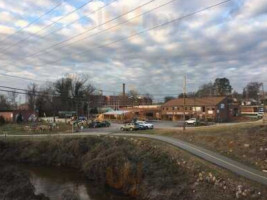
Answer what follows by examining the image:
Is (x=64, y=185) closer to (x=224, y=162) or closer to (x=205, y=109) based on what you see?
(x=224, y=162)

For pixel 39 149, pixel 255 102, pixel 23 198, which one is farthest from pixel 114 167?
pixel 255 102

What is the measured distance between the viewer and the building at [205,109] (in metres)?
90.6

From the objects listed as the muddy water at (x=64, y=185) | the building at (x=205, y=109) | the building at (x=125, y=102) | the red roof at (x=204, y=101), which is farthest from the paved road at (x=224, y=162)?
the building at (x=125, y=102)

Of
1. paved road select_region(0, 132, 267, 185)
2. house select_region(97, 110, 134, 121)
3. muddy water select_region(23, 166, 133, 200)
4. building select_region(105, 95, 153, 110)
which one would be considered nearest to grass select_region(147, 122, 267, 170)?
paved road select_region(0, 132, 267, 185)

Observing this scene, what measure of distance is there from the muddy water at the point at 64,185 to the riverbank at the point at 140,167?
107 centimetres

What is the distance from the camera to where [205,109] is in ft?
303

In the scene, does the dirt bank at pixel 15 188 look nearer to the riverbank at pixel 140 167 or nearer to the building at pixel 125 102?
the riverbank at pixel 140 167

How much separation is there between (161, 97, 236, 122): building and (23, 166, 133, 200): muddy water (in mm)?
55233

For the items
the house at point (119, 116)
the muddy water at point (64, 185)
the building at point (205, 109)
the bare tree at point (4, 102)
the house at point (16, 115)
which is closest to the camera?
the muddy water at point (64, 185)

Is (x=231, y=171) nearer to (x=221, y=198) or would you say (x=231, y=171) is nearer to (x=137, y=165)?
(x=221, y=198)

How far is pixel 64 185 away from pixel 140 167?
7673 mm

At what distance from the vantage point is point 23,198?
23.0m

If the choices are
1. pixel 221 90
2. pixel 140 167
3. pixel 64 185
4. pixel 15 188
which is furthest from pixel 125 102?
pixel 15 188

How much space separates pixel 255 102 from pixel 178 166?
12893 centimetres
